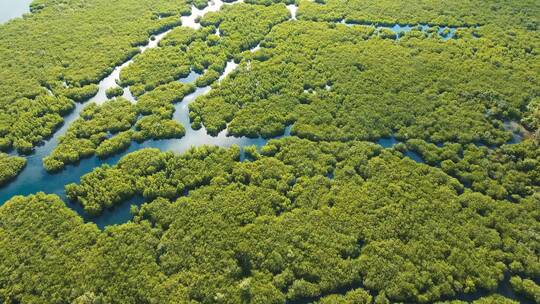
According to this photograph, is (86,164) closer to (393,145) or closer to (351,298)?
(351,298)

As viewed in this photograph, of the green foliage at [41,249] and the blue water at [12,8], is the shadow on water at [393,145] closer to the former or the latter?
the green foliage at [41,249]

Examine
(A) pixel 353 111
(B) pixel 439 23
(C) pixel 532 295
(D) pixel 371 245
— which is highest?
(B) pixel 439 23

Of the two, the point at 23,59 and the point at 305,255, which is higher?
the point at 23,59

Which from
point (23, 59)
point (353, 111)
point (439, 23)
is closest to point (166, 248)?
point (353, 111)

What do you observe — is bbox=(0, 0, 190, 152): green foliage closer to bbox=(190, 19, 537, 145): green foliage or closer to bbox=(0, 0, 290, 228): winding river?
bbox=(0, 0, 290, 228): winding river

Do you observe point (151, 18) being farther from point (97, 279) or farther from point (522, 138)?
point (522, 138)

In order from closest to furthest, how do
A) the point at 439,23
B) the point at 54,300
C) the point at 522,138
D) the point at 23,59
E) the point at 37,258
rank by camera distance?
the point at 54,300 → the point at 37,258 → the point at 522,138 → the point at 23,59 → the point at 439,23

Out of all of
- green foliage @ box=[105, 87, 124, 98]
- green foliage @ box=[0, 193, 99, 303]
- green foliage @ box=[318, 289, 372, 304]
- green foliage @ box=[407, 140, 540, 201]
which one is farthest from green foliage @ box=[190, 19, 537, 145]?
green foliage @ box=[318, 289, 372, 304]
